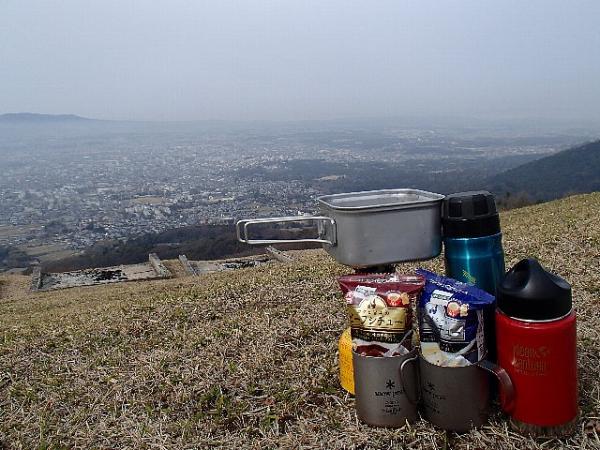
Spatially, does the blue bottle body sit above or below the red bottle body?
above

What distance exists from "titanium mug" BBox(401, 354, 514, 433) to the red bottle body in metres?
0.05

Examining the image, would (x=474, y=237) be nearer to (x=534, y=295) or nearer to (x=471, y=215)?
(x=471, y=215)

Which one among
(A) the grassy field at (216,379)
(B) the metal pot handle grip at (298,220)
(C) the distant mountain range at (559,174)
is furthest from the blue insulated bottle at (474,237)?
(C) the distant mountain range at (559,174)

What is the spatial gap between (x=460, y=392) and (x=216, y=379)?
4.60 feet

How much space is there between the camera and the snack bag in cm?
204

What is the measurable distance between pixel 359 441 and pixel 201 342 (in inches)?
62.2

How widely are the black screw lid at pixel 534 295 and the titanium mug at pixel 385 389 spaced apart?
45 cm

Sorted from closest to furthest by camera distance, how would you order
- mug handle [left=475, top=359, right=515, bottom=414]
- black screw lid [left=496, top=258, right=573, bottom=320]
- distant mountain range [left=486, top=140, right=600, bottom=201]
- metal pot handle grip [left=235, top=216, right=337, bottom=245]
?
black screw lid [left=496, top=258, right=573, bottom=320] < mug handle [left=475, top=359, right=515, bottom=414] < metal pot handle grip [left=235, top=216, right=337, bottom=245] < distant mountain range [left=486, top=140, right=600, bottom=201]

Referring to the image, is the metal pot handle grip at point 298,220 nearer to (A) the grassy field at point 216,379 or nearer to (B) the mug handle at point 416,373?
(B) the mug handle at point 416,373

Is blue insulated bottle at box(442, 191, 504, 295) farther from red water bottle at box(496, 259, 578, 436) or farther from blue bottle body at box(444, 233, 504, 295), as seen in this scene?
red water bottle at box(496, 259, 578, 436)

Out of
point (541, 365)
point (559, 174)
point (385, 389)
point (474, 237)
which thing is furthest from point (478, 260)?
point (559, 174)

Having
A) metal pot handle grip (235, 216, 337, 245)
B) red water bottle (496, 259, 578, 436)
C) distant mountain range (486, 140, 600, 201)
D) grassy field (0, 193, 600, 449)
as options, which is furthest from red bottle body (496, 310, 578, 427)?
distant mountain range (486, 140, 600, 201)

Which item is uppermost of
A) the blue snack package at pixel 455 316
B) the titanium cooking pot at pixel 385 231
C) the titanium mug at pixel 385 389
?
the titanium cooking pot at pixel 385 231

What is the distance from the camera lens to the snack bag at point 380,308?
6.70 feet
